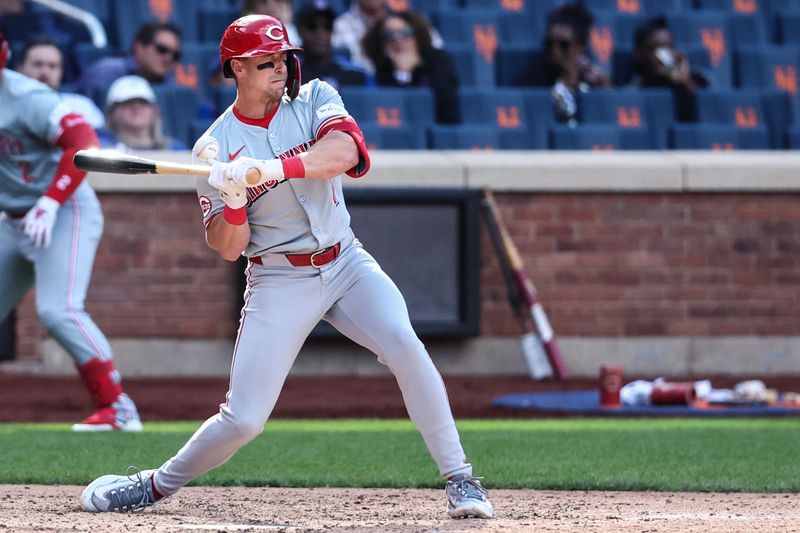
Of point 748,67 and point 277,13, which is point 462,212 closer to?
point 277,13

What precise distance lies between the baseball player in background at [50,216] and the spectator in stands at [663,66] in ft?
20.2

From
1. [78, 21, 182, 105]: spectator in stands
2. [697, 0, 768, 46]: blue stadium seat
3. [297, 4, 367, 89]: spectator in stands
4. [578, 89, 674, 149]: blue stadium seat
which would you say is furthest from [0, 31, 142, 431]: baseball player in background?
[697, 0, 768, 46]: blue stadium seat

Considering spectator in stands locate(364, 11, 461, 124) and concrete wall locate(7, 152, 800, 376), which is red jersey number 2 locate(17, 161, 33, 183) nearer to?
concrete wall locate(7, 152, 800, 376)

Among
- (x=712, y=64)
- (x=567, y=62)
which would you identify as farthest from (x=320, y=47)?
(x=712, y=64)

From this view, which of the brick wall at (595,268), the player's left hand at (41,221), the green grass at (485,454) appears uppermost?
the player's left hand at (41,221)

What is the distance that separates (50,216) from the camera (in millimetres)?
6797

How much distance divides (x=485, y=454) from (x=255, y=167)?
8.62 ft

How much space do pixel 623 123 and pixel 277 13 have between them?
2870mm

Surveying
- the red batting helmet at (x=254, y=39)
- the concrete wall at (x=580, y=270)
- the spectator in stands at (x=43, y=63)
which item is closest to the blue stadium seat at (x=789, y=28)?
the concrete wall at (x=580, y=270)

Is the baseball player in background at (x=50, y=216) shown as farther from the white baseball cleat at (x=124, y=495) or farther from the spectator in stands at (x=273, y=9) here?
the spectator in stands at (x=273, y=9)

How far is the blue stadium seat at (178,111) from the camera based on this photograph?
10883 millimetres

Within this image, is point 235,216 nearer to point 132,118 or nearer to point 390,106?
point 132,118

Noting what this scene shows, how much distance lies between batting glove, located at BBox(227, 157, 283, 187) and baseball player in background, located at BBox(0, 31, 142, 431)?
270 cm

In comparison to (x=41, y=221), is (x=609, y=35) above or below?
above
